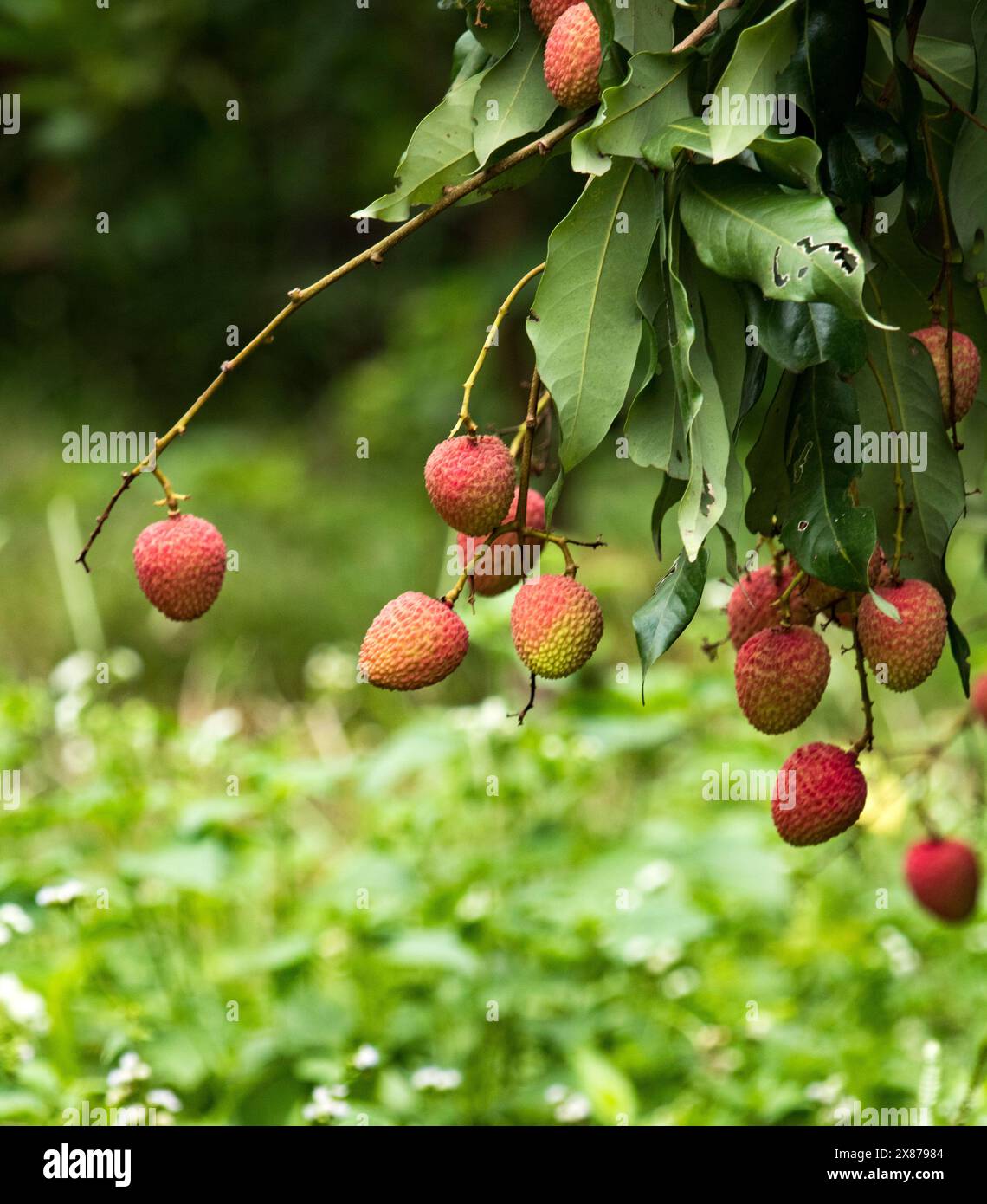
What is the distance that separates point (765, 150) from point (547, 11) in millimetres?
205

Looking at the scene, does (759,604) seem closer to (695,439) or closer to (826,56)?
(695,439)

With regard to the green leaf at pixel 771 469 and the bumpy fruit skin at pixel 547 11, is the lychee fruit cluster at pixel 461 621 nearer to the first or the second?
the green leaf at pixel 771 469

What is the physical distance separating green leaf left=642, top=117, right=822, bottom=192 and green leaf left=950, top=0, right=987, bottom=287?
8.0 inches

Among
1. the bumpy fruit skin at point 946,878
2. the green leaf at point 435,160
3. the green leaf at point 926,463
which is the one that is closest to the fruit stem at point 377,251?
the green leaf at point 435,160

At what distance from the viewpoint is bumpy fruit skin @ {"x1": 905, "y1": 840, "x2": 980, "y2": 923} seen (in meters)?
1.39

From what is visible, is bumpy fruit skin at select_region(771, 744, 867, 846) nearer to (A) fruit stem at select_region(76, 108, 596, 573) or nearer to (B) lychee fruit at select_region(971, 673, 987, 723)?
(A) fruit stem at select_region(76, 108, 596, 573)

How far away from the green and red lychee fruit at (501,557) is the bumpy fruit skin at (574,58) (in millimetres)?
228

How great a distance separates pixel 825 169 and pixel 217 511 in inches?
156

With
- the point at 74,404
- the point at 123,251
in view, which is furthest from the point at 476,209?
the point at 74,404

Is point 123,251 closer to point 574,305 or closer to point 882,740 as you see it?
point 882,740

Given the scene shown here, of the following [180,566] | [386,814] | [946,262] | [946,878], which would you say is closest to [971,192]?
[946,262]

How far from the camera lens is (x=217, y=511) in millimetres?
4570

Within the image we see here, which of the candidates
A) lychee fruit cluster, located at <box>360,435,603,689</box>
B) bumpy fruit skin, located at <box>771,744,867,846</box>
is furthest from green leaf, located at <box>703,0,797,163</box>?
bumpy fruit skin, located at <box>771,744,867,846</box>

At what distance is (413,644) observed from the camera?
0.77 metres
